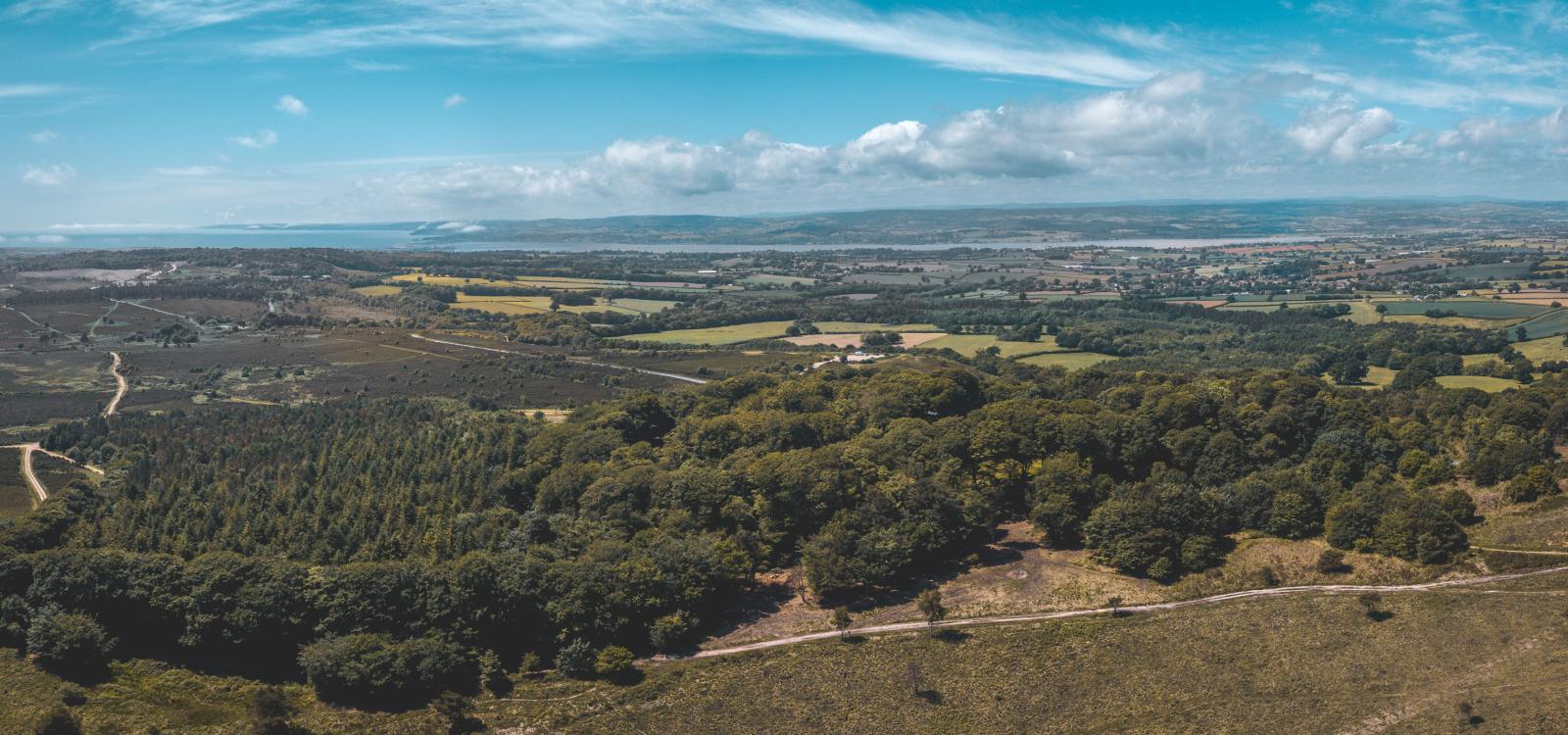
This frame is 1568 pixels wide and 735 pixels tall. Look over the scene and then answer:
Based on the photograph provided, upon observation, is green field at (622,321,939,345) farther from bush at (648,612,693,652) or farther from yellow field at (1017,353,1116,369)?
bush at (648,612,693,652)

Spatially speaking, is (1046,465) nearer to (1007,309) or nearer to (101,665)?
(101,665)

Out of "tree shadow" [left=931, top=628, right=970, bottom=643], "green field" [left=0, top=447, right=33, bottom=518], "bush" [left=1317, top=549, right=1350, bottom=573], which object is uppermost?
"green field" [left=0, top=447, right=33, bottom=518]

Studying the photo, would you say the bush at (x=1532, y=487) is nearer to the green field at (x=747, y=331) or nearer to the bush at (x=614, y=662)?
the bush at (x=614, y=662)

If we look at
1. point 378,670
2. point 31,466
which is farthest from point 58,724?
point 31,466

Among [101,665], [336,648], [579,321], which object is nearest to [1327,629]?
[336,648]

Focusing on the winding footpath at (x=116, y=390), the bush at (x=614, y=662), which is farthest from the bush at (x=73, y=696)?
the winding footpath at (x=116, y=390)

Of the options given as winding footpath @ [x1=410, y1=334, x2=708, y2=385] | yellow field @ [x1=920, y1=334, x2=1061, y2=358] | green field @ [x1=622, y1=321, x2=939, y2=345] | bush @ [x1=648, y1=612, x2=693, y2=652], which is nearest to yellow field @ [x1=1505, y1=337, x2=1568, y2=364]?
yellow field @ [x1=920, y1=334, x2=1061, y2=358]

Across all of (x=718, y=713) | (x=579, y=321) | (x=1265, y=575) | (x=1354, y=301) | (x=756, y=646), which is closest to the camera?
(x=718, y=713)
